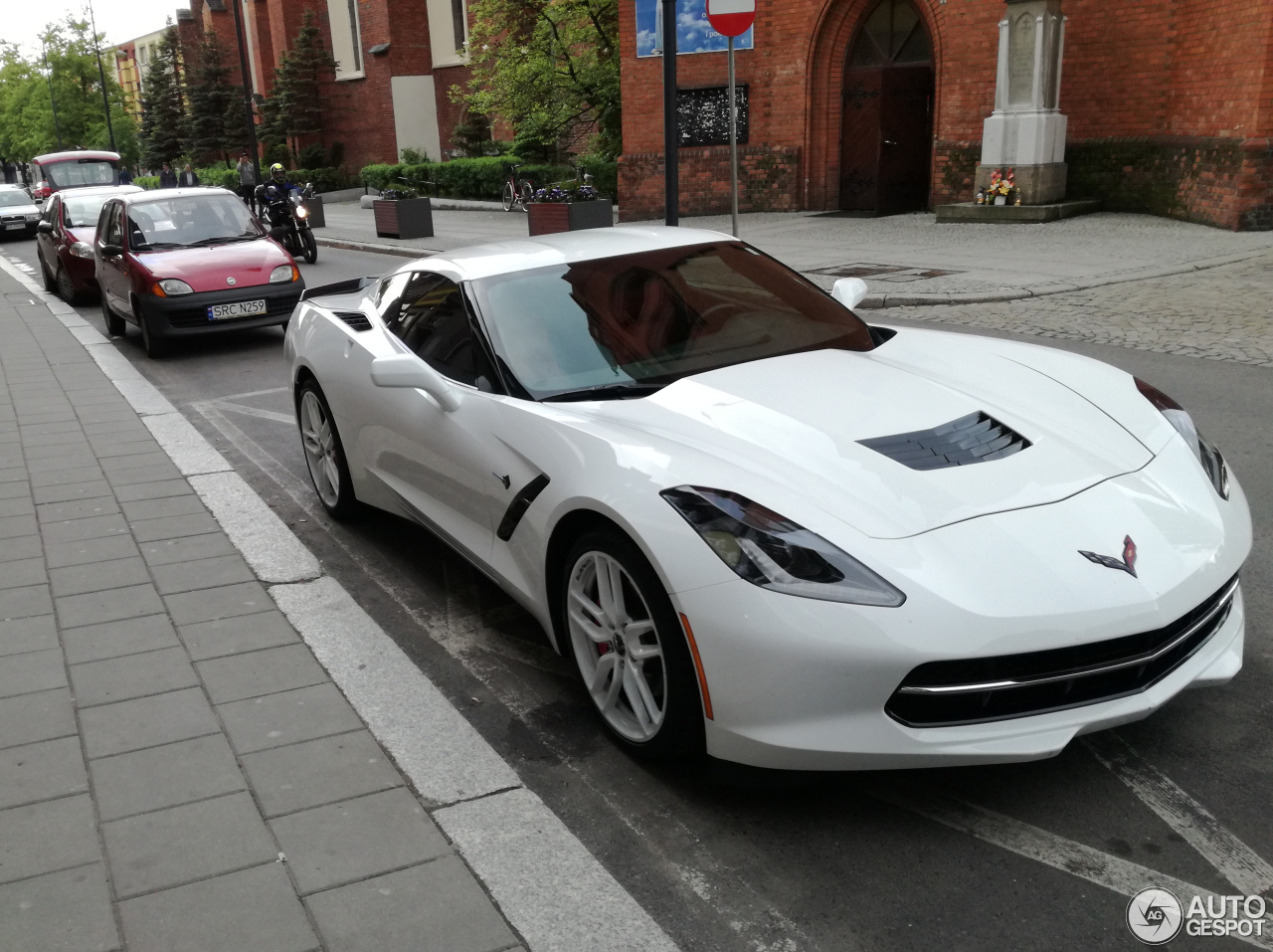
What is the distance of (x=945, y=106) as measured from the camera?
70.4 feet

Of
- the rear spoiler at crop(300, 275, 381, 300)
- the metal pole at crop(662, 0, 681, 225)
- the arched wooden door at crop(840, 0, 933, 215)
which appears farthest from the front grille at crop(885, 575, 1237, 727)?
the arched wooden door at crop(840, 0, 933, 215)

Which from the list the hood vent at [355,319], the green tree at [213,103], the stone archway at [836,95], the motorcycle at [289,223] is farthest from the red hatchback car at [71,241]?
the green tree at [213,103]

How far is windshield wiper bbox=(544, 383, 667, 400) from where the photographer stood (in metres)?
3.80

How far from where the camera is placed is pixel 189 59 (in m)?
58.6

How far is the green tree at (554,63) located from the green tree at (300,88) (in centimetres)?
1856

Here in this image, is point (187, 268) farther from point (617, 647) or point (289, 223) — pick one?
point (617, 647)

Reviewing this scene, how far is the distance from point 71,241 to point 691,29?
1338 centimetres

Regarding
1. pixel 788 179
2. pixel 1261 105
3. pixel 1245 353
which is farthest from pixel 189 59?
pixel 1245 353

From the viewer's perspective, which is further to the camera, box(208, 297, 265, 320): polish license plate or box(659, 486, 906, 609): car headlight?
box(208, 297, 265, 320): polish license plate

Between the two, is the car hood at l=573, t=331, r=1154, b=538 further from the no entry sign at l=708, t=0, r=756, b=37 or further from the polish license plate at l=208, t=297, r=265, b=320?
the polish license plate at l=208, t=297, r=265, b=320

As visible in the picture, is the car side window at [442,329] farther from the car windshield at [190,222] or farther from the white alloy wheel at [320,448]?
the car windshield at [190,222]

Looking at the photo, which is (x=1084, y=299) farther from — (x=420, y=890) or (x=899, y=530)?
(x=420, y=890)

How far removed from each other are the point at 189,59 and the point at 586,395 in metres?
62.7

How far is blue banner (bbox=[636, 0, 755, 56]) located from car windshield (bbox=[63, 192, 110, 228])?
39.0 feet
